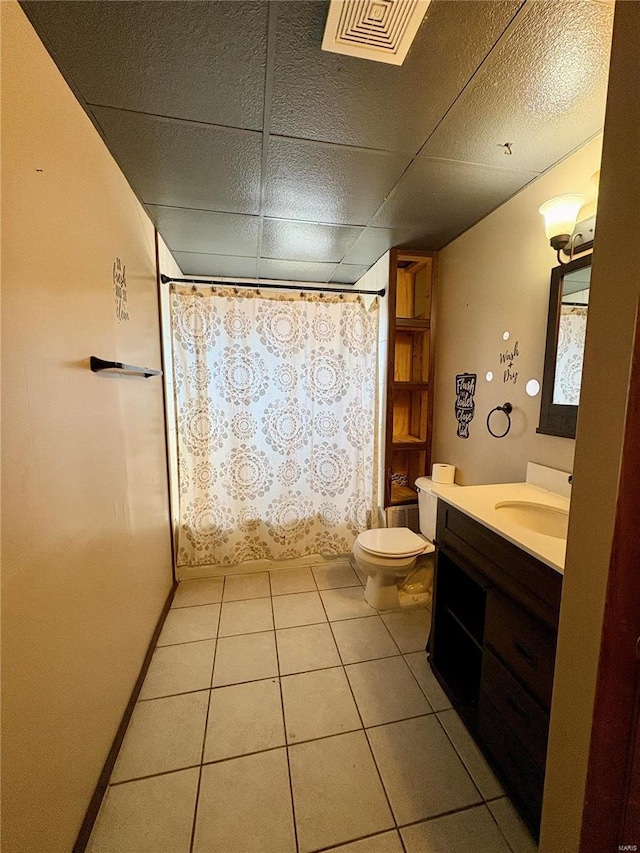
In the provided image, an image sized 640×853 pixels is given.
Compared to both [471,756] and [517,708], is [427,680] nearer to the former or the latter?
[471,756]

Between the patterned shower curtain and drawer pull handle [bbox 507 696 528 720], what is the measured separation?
1.48 m

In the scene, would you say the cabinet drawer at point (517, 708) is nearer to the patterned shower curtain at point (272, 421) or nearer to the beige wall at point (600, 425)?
the beige wall at point (600, 425)

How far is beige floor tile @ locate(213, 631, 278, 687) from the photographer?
1.62 meters

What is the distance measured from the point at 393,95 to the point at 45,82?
104 cm

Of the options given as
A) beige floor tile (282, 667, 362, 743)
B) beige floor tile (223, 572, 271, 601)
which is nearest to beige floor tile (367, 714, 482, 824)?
beige floor tile (282, 667, 362, 743)

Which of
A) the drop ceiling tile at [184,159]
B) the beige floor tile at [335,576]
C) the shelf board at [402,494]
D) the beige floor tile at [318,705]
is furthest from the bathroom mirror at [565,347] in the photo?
the beige floor tile at [335,576]

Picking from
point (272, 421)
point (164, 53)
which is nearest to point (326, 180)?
point (164, 53)

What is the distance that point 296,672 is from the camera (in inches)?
64.8

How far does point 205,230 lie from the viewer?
6.76ft

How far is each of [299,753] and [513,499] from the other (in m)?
1.32

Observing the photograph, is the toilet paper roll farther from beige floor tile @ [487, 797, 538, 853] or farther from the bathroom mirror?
beige floor tile @ [487, 797, 538, 853]

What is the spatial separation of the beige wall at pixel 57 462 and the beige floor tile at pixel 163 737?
0.12 metres

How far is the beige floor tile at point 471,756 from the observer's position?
3.88ft

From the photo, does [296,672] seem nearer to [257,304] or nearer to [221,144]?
[257,304]
